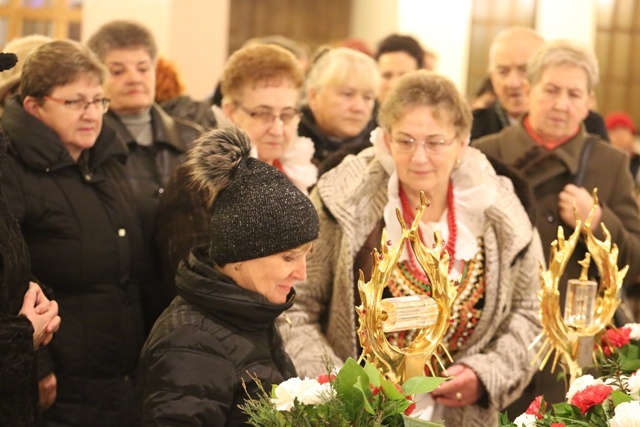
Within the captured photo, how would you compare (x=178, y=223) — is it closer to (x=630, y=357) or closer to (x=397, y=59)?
(x=630, y=357)

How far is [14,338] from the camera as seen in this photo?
2658 mm

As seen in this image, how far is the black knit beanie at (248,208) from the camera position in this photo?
2385 millimetres

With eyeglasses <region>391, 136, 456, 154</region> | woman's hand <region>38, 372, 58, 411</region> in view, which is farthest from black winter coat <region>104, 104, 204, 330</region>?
eyeglasses <region>391, 136, 456, 154</region>

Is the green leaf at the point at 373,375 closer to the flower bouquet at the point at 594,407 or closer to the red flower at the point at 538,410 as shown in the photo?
the flower bouquet at the point at 594,407

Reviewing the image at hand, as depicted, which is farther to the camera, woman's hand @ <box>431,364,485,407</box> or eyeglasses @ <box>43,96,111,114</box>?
eyeglasses @ <box>43,96,111,114</box>

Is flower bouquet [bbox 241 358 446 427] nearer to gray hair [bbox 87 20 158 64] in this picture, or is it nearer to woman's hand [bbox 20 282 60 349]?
woman's hand [bbox 20 282 60 349]

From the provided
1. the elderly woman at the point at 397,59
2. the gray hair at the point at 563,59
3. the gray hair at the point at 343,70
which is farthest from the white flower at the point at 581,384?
the elderly woman at the point at 397,59

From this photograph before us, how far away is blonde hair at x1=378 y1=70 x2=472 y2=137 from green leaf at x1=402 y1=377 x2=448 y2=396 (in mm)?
1154

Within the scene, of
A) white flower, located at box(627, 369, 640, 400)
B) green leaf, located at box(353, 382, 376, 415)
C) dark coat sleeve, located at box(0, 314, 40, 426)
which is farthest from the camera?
dark coat sleeve, located at box(0, 314, 40, 426)

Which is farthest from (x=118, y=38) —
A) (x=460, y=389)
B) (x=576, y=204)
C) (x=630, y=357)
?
(x=630, y=357)

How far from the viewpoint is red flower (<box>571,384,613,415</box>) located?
7.39 feet

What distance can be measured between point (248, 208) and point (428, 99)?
0.91 m

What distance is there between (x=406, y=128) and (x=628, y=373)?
93cm

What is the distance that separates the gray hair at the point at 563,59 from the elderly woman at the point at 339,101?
733 mm
